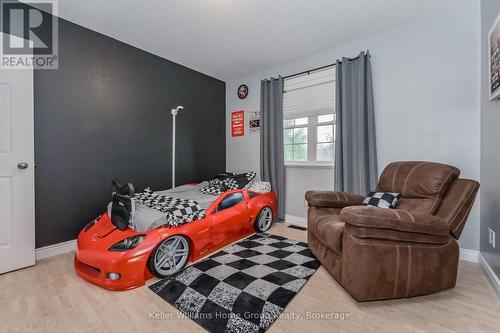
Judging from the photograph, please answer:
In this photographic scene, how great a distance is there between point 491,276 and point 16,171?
153 inches

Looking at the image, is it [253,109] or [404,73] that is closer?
[404,73]

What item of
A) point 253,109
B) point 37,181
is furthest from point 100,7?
point 253,109

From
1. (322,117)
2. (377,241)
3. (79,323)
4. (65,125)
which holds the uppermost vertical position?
(322,117)

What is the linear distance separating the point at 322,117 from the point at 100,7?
8.75ft

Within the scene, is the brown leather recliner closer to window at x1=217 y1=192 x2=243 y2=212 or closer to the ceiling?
window at x1=217 y1=192 x2=243 y2=212

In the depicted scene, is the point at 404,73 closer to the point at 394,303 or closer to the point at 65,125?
the point at 394,303

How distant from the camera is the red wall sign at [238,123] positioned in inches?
149

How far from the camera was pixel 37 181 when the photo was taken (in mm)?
2104

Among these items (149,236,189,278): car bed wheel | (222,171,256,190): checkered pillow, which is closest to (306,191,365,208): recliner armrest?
(222,171,256,190): checkered pillow

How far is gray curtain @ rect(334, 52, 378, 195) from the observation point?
2492 mm

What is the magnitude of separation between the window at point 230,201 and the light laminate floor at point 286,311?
3.10 ft

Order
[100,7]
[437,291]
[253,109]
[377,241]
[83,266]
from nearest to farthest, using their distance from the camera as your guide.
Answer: [377,241], [437,291], [83,266], [100,7], [253,109]

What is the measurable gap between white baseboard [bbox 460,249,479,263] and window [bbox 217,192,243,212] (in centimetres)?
220

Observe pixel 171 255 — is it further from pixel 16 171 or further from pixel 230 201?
pixel 16 171
